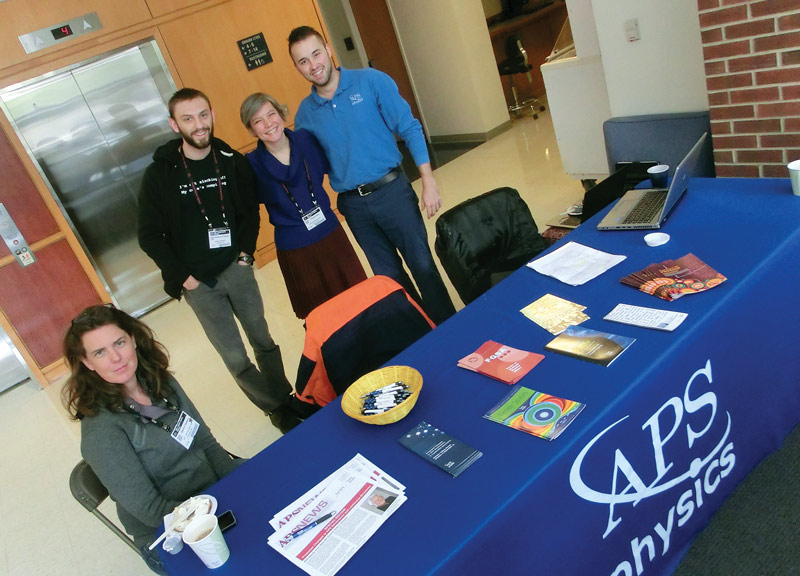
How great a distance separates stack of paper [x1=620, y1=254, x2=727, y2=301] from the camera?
182cm

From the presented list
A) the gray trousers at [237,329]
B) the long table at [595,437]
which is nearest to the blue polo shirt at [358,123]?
the gray trousers at [237,329]

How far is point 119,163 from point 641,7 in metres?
4.25

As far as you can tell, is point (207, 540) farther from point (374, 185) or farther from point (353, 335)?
point (374, 185)

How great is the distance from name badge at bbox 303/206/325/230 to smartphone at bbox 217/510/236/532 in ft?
5.48

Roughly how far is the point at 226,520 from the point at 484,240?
64.8 inches

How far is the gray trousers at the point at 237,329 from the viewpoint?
2.92 metres

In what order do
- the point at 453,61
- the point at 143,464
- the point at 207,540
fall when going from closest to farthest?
the point at 207,540 → the point at 143,464 → the point at 453,61

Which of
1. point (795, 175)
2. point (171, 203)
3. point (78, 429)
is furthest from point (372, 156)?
point (78, 429)

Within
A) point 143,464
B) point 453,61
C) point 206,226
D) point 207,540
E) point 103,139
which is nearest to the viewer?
point 207,540

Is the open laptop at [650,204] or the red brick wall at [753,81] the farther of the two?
the red brick wall at [753,81]

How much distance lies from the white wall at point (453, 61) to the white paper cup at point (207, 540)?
20.8ft

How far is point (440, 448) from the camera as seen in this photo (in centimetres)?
153

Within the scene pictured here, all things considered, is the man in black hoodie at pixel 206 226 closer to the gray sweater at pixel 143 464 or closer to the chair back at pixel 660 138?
the gray sweater at pixel 143 464

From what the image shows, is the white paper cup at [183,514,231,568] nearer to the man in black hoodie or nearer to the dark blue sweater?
the man in black hoodie
